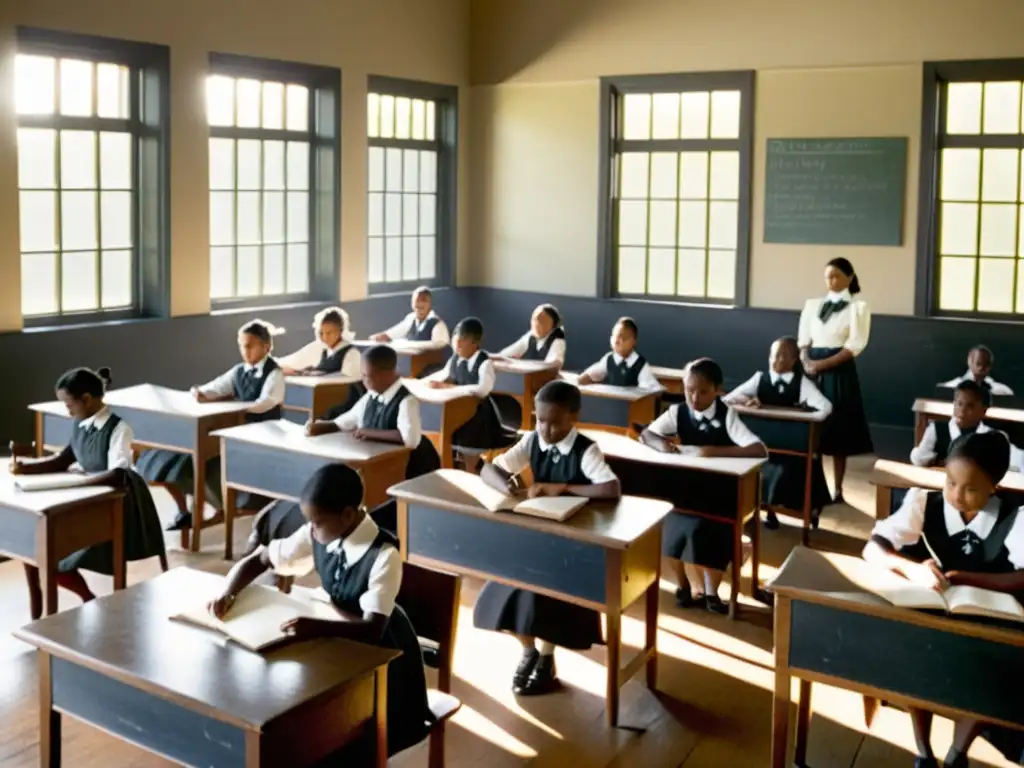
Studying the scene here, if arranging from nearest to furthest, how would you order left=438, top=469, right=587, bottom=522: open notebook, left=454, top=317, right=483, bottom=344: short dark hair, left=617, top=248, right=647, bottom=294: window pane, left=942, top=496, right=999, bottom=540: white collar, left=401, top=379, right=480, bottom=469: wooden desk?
left=942, top=496, right=999, bottom=540: white collar
left=438, top=469, right=587, bottom=522: open notebook
left=401, top=379, right=480, bottom=469: wooden desk
left=454, top=317, right=483, bottom=344: short dark hair
left=617, top=248, right=647, bottom=294: window pane

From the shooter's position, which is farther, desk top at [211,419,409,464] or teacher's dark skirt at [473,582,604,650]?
desk top at [211,419,409,464]

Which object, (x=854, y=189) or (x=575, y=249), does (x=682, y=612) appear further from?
(x=575, y=249)

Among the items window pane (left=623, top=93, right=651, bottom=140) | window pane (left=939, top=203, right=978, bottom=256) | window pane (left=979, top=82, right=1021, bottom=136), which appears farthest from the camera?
window pane (left=623, top=93, right=651, bottom=140)

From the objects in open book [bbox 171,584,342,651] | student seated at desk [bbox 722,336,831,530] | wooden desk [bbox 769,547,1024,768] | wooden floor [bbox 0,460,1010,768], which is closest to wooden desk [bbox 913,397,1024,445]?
student seated at desk [bbox 722,336,831,530]

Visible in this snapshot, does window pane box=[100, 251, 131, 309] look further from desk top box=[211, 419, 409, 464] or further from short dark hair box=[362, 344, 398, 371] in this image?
short dark hair box=[362, 344, 398, 371]

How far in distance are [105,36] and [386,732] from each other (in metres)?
5.28

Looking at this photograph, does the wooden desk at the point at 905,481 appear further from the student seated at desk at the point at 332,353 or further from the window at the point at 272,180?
the window at the point at 272,180

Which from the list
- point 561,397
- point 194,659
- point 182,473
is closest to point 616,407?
point 182,473

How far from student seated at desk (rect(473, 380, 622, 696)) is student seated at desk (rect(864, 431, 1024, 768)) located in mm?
924

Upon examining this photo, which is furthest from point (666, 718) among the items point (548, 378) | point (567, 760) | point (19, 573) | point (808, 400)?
point (548, 378)

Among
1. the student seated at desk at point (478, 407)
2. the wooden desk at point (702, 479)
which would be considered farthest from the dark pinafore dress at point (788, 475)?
the student seated at desk at point (478, 407)

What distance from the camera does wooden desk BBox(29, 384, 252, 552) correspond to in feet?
17.4

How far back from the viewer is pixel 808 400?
570 centimetres

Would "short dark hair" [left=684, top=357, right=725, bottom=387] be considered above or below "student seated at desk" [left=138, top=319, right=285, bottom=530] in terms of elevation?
above
